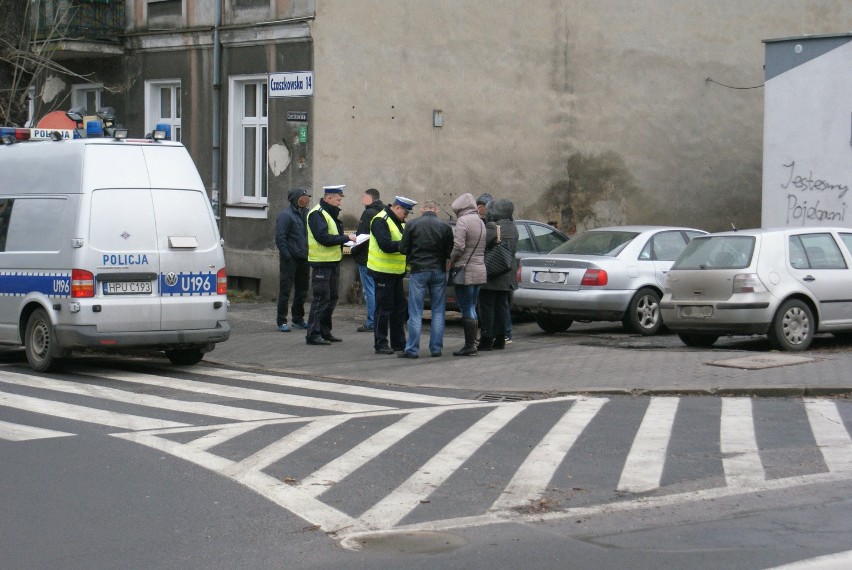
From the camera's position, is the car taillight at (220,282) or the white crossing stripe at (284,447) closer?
the white crossing stripe at (284,447)

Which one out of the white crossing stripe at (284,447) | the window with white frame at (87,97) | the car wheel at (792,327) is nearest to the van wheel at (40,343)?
Answer: the white crossing stripe at (284,447)

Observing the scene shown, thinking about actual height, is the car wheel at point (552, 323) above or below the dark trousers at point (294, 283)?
below

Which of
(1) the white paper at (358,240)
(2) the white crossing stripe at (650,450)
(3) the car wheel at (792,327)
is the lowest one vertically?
(2) the white crossing stripe at (650,450)

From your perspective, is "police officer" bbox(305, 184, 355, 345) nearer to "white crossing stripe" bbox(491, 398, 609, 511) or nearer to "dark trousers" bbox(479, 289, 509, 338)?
"dark trousers" bbox(479, 289, 509, 338)

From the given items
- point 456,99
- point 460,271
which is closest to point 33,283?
point 460,271

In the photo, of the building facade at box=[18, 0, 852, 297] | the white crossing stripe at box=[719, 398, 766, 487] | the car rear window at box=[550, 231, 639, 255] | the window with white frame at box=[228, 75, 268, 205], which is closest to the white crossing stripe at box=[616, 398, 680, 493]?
the white crossing stripe at box=[719, 398, 766, 487]

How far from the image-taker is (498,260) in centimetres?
1402

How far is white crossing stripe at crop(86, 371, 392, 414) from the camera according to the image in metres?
A: 10.5

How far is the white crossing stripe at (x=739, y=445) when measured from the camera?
25.3ft

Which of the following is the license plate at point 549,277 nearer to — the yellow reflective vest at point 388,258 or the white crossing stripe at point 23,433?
the yellow reflective vest at point 388,258

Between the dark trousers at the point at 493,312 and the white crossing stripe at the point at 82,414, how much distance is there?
211 inches

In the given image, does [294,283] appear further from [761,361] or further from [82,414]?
[82,414]

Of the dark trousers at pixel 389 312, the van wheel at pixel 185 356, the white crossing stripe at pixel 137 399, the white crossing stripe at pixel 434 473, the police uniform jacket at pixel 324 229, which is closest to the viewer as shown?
the white crossing stripe at pixel 434 473

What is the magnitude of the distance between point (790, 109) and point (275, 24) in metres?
9.16
